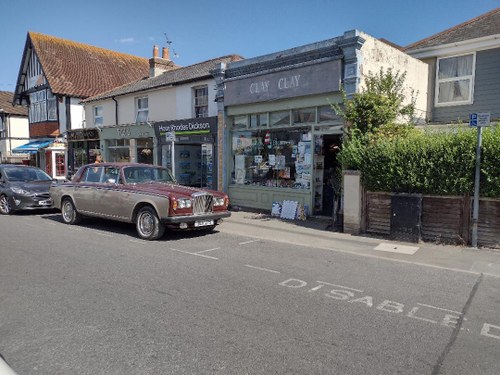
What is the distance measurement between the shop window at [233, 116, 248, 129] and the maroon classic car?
443 centimetres

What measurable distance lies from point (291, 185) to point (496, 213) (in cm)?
582

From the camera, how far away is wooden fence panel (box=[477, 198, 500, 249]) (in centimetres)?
794

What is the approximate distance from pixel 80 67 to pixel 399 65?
22605 mm

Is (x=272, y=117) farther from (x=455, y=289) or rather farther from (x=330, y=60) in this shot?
(x=455, y=289)

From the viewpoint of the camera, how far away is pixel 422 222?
8789 mm

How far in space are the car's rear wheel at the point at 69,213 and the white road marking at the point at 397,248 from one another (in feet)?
25.4

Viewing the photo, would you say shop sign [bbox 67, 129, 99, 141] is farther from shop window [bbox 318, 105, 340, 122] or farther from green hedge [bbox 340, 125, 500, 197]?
green hedge [bbox 340, 125, 500, 197]

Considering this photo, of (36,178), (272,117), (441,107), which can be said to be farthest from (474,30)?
(36,178)

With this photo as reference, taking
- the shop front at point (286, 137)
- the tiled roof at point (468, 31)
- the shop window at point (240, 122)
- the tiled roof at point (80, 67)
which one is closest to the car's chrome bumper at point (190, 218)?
the shop front at point (286, 137)

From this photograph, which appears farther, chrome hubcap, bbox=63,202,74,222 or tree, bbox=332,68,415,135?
chrome hubcap, bbox=63,202,74,222

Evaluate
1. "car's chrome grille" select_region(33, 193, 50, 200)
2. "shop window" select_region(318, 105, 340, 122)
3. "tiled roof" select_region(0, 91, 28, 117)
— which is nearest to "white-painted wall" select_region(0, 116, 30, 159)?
"tiled roof" select_region(0, 91, 28, 117)

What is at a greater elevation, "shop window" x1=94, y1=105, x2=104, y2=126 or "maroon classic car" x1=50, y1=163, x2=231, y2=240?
"shop window" x1=94, y1=105, x2=104, y2=126

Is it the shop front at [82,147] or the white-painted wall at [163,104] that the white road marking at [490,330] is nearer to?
the white-painted wall at [163,104]

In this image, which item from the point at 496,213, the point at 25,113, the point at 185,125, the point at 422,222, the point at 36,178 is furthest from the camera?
the point at 25,113
